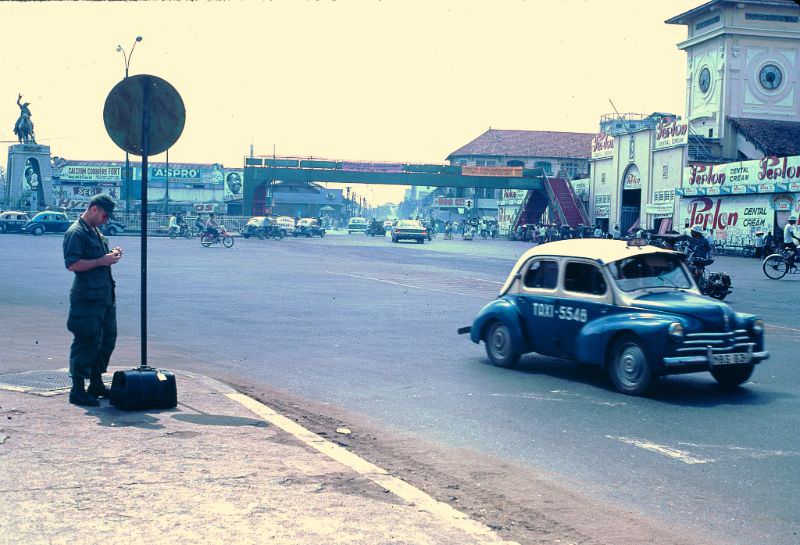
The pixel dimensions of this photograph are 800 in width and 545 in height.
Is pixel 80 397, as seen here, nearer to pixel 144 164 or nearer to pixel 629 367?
pixel 144 164

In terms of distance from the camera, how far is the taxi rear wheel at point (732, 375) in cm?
914

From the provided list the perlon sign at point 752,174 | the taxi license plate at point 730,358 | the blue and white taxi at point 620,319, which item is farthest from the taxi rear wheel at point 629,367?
the perlon sign at point 752,174

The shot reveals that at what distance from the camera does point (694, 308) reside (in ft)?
29.3

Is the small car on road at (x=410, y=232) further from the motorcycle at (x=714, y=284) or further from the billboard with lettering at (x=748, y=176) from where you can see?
the motorcycle at (x=714, y=284)

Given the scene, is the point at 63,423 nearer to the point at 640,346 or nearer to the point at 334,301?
the point at 640,346

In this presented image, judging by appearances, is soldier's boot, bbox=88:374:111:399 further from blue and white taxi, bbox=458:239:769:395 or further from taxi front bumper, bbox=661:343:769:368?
taxi front bumper, bbox=661:343:769:368

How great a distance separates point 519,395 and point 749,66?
2428 inches

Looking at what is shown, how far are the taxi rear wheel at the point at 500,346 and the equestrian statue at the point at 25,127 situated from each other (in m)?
75.9

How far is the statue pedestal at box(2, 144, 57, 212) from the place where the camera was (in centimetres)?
7825

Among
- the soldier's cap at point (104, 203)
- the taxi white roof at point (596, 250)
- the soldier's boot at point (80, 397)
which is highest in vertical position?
the soldier's cap at point (104, 203)

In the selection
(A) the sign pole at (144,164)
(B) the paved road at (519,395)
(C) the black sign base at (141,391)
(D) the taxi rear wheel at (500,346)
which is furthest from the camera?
(D) the taxi rear wheel at (500,346)

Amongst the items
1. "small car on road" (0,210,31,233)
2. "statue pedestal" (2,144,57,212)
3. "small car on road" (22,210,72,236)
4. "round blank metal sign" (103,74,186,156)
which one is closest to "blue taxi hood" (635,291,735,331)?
"round blank metal sign" (103,74,186,156)

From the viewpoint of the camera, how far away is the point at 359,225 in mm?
107812

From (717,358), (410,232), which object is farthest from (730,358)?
(410,232)
